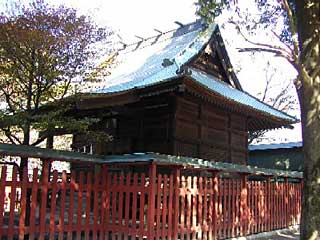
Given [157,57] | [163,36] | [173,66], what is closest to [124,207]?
[173,66]

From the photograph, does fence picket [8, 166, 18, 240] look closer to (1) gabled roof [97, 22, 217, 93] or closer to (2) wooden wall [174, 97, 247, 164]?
(1) gabled roof [97, 22, 217, 93]

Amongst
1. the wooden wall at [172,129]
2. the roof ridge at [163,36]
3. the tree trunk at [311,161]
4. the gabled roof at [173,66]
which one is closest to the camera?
the tree trunk at [311,161]

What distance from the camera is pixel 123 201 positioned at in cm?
842

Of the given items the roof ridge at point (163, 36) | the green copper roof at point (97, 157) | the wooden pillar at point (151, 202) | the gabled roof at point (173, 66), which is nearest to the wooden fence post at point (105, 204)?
the green copper roof at point (97, 157)

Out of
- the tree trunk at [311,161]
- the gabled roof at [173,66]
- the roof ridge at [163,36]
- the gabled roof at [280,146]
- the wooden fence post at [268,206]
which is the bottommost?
the wooden fence post at [268,206]

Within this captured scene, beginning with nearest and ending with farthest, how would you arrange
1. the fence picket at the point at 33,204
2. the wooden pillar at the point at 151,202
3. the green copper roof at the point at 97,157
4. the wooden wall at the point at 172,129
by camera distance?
the fence picket at the point at 33,204
the green copper roof at the point at 97,157
the wooden pillar at the point at 151,202
the wooden wall at the point at 172,129

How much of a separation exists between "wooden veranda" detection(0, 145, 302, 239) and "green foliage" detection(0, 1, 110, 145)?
4.35ft

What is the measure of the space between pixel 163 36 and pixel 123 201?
11.0m

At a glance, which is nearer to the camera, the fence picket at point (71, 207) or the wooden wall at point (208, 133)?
the fence picket at point (71, 207)

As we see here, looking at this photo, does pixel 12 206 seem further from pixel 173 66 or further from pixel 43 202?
pixel 173 66

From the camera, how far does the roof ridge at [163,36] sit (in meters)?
16.1

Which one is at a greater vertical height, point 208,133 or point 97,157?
point 208,133

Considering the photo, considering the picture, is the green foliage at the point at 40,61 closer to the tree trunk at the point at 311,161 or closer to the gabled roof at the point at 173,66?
the gabled roof at the point at 173,66

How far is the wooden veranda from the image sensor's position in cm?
705
